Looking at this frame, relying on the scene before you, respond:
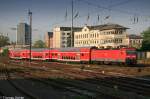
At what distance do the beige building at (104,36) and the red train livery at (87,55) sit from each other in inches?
1558

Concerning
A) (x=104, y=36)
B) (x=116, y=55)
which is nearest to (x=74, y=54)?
(x=116, y=55)

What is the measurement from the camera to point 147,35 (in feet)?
347

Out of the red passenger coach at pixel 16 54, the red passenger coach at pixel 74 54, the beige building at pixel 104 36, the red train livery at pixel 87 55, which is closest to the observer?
the red train livery at pixel 87 55

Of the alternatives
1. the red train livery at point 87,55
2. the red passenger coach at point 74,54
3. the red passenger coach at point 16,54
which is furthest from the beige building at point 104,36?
the red passenger coach at point 74,54

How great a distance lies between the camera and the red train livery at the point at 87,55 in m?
46.4

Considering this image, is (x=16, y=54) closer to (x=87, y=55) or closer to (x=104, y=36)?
(x=87, y=55)

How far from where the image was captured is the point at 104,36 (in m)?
119

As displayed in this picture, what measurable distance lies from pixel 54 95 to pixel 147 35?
91380 millimetres

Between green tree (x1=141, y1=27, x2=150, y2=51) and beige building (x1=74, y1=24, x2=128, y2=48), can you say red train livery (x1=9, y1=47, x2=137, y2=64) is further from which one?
beige building (x1=74, y1=24, x2=128, y2=48)

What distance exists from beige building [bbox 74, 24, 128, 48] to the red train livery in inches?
1558

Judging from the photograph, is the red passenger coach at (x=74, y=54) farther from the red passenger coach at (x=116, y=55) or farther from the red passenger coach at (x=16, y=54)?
the red passenger coach at (x=16, y=54)

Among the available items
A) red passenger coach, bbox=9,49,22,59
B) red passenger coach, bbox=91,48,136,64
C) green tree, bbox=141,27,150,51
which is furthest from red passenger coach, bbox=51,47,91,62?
green tree, bbox=141,27,150,51

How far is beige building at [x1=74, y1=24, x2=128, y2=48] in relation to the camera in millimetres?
111825

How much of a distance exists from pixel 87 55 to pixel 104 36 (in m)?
66.2
